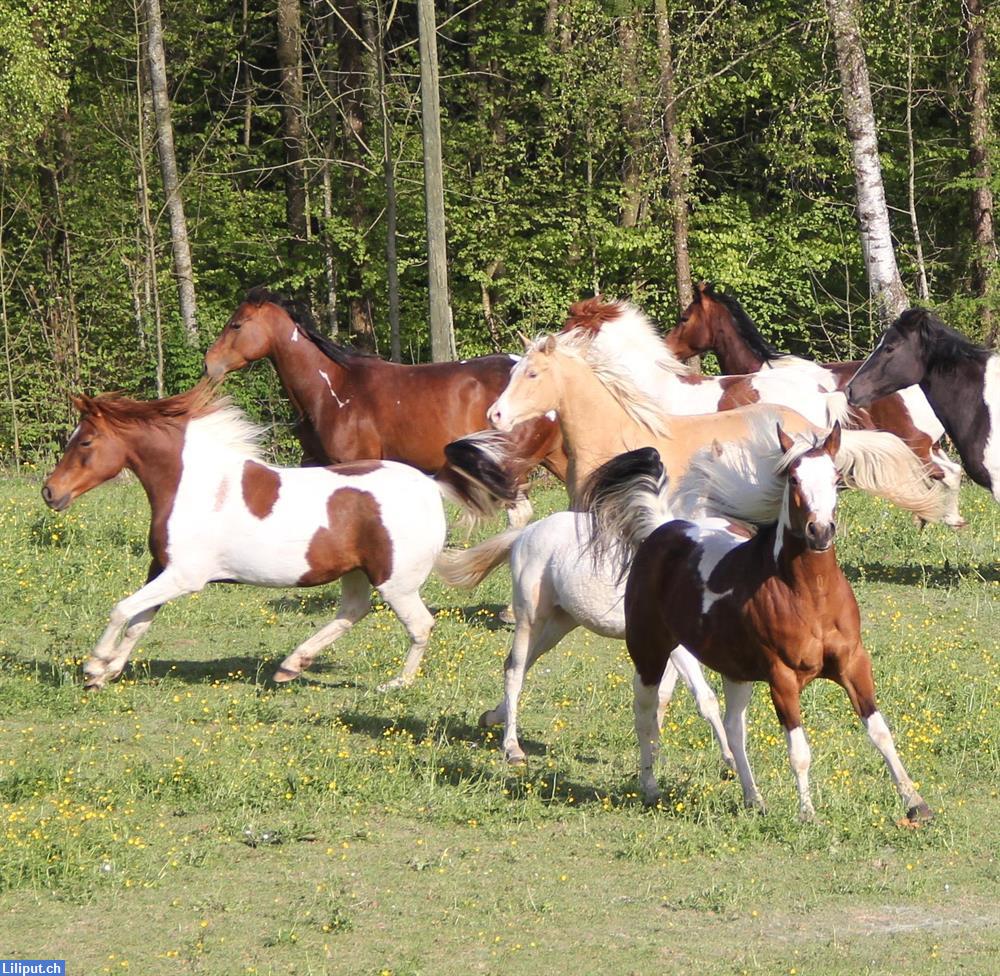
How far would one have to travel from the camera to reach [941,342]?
11.8 metres

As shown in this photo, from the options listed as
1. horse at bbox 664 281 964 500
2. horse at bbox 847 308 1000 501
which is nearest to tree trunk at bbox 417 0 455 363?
horse at bbox 664 281 964 500

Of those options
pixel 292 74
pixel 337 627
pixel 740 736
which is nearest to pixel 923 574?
pixel 337 627

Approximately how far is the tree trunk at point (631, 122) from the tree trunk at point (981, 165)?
4.78m

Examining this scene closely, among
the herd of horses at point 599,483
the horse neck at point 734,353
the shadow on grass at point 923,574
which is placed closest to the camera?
the herd of horses at point 599,483

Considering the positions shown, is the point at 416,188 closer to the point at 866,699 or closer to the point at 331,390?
the point at 331,390

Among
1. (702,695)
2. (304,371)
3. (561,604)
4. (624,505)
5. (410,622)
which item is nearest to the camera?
(624,505)

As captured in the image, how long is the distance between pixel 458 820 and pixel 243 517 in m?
2.98

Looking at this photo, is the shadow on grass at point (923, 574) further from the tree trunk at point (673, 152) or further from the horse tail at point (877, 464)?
the tree trunk at point (673, 152)

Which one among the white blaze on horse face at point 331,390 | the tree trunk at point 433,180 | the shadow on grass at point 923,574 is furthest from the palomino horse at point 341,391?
the tree trunk at point 433,180

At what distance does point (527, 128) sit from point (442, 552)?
19.7m

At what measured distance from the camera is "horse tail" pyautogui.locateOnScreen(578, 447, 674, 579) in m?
7.43

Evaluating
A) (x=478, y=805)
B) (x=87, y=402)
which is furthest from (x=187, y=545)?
(x=478, y=805)

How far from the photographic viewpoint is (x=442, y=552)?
942 cm

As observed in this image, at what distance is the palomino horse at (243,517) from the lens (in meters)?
9.37
